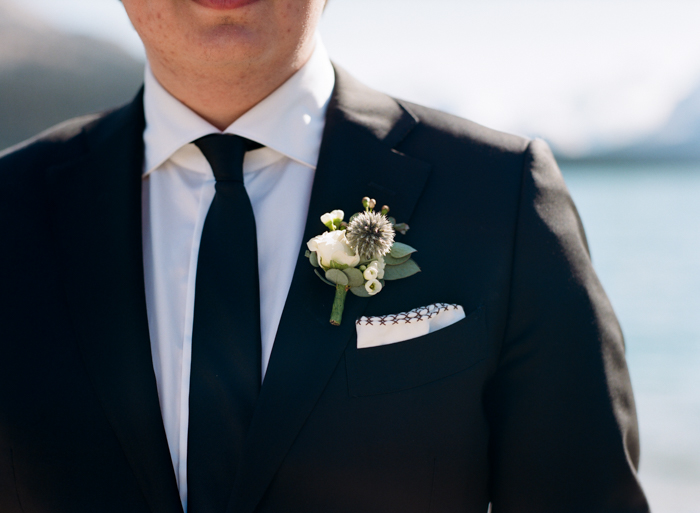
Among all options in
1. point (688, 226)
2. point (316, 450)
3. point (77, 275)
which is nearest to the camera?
point (316, 450)

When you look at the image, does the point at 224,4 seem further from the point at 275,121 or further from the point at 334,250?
the point at 334,250

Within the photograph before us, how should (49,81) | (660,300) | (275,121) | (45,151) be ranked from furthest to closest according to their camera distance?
(660,300), (49,81), (45,151), (275,121)

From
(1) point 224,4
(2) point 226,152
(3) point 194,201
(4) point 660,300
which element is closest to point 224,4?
(1) point 224,4

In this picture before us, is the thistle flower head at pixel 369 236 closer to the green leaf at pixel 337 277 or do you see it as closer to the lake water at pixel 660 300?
the green leaf at pixel 337 277

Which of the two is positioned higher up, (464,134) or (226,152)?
(464,134)

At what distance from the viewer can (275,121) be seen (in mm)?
1567

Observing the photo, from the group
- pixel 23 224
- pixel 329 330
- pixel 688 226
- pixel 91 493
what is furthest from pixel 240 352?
pixel 688 226

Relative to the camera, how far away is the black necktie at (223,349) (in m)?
1.34

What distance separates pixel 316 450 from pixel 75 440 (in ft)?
1.81

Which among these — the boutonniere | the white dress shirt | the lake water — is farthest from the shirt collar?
the lake water

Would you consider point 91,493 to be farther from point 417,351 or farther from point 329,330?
point 417,351

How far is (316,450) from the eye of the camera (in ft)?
4.37

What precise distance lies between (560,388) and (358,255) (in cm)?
56

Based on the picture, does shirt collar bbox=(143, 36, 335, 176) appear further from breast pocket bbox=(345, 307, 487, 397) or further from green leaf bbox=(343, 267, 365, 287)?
breast pocket bbox=(345, 307, 487, 397)
